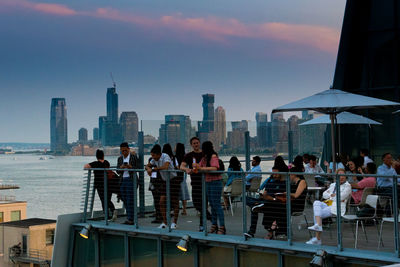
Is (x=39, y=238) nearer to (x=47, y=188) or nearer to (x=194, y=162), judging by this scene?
(x=194, y=162)

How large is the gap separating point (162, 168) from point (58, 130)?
133m

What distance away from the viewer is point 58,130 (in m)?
141

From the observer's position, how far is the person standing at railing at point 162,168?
11016mm

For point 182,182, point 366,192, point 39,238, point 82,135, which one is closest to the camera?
point 366,192

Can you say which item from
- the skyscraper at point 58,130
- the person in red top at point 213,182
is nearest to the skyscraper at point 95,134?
the skyscraper at point 58,130

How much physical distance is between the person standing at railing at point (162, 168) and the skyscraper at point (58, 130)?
124334 millimetres

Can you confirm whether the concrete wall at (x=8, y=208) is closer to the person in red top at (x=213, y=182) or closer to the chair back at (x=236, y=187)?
the chair back at (x=236, y=187)

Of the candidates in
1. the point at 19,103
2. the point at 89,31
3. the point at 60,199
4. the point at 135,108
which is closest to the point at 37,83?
the point at 19,103

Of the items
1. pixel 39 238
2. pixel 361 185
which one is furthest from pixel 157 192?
pixel 39 238

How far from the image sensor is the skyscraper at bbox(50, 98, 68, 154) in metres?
133

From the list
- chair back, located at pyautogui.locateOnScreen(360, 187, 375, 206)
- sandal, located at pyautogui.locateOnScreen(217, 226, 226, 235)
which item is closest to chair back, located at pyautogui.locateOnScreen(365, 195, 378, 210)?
chair back, located at pyautogui.locateOnScreen(360, 187, 375, 206)

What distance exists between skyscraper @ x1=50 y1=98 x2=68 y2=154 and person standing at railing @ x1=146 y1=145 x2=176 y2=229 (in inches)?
4895

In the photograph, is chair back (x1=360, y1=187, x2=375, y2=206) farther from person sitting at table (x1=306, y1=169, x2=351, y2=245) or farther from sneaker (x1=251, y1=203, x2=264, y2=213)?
sneaker (x1=251, y1=203, x2=264, y2=213)

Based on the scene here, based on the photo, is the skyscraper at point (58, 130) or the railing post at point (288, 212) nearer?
the railing post at point (288, 212)
